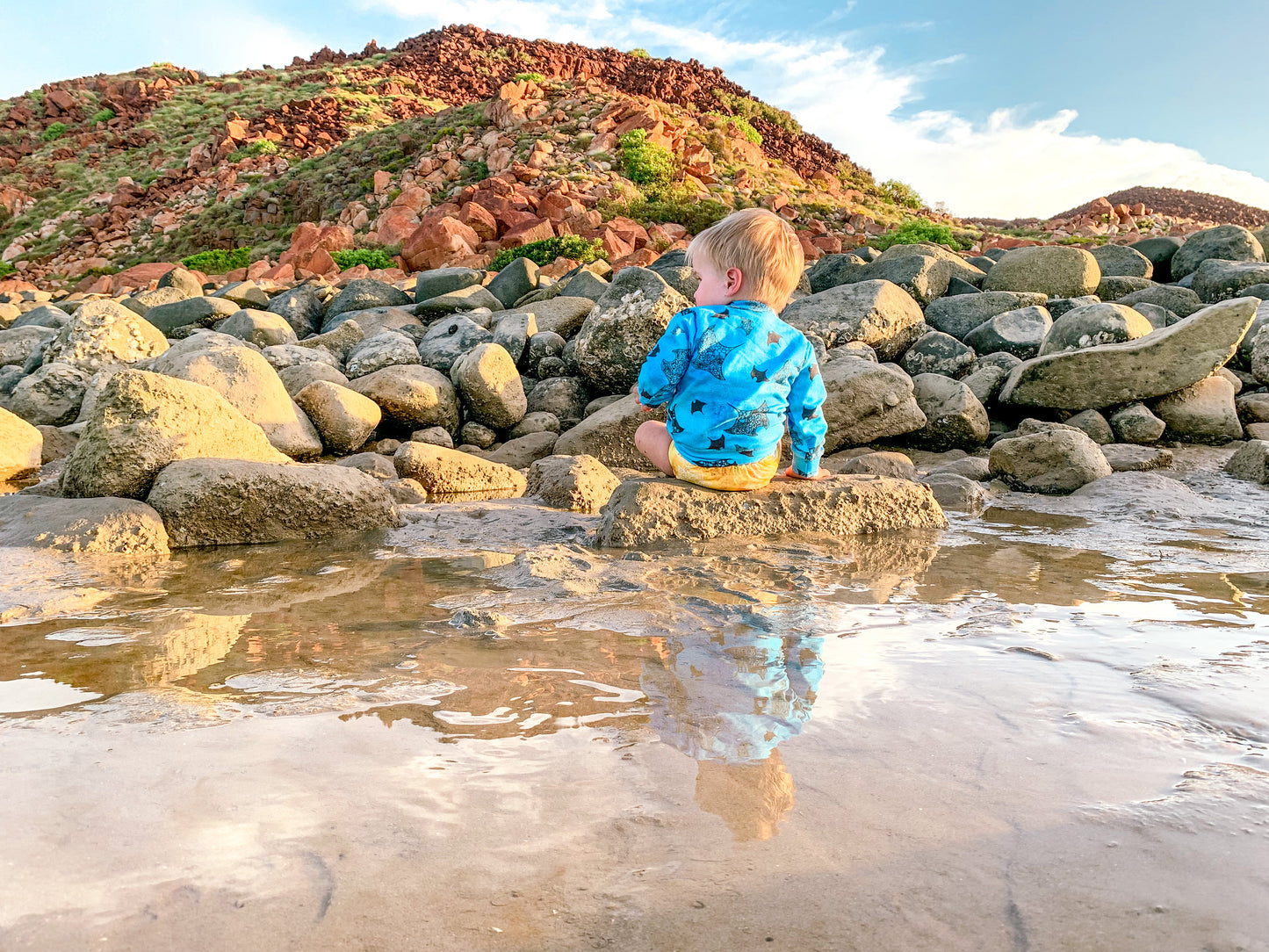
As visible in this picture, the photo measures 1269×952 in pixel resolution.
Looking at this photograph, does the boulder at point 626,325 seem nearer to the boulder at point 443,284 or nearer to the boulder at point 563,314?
the boulder at point 563,314

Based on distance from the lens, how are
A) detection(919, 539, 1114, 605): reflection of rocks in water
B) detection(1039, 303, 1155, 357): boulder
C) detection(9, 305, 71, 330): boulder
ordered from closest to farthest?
detection(919, 539, 1114, 605): reflection of rocks in water < detection(1039, 303, 1155, 357): boulder < detection(9, 305, 71, 330): boulder

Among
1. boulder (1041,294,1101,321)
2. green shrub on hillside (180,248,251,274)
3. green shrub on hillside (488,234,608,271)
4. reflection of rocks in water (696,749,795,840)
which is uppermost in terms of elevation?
green shrub on hillside (180,248,251,274)

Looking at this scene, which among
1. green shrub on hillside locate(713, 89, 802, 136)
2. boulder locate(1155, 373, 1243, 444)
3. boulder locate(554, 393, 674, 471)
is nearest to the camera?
boulder locate(554, 393, 674, 471)

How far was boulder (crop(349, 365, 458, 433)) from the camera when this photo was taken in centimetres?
676

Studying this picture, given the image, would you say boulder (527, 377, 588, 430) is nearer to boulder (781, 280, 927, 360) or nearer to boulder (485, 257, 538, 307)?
boulder (781, 280, 927, 360)

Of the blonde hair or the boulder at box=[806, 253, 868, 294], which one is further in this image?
the boulder at box=[806, 253, 868, 294]

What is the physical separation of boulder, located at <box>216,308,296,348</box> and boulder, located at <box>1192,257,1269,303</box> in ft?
33.2

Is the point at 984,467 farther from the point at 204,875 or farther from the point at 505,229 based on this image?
the point at 505,229

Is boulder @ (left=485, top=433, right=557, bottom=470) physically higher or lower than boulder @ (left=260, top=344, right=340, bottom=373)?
lower

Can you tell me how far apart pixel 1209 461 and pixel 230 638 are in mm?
6399

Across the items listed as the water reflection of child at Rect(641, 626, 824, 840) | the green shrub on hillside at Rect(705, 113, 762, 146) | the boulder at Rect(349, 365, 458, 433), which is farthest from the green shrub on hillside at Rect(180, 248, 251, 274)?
the water reflection of child at Rect(641, 626, 824, 840)

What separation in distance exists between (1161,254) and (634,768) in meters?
12.7

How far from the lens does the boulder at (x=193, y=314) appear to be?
34.7ft

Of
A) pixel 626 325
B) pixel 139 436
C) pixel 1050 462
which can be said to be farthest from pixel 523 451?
pixel 1050 462
